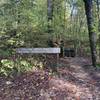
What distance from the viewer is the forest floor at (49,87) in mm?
6191

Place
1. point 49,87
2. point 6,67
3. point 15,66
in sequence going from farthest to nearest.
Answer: point 15,66
point 6,67
point 49,87

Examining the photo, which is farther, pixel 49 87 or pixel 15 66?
pixel 15 66

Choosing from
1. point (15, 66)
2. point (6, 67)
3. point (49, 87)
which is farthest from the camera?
point (15, 66)

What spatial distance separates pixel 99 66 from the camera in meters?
9.77

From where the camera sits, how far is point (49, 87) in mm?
6660

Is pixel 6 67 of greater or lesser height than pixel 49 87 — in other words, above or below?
above

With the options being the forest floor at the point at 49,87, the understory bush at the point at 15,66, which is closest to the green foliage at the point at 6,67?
the understory bush at the point at 15,66

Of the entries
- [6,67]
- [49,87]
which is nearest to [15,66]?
[6,67]

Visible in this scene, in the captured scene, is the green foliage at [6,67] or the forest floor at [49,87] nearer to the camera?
the forest floor at [49,87]

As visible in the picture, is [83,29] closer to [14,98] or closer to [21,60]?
[21,60]

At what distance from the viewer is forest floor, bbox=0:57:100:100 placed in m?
6.19

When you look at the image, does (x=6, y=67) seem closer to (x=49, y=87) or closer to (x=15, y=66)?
(x=15, y=66)

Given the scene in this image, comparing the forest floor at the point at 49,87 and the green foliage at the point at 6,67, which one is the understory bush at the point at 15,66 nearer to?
the green foliage at the point at 6,67

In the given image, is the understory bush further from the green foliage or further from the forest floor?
the forest floor
